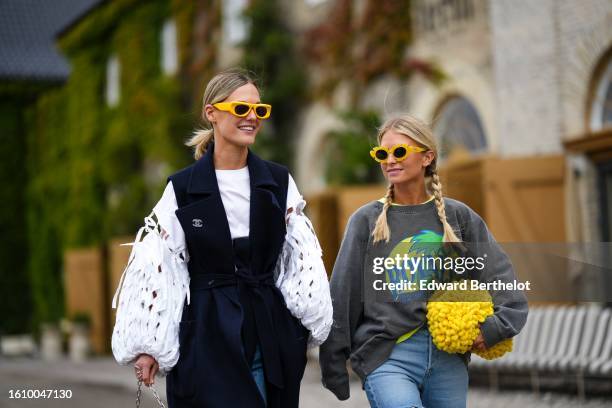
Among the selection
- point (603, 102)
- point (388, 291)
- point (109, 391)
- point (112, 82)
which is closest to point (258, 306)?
point (388, 291)

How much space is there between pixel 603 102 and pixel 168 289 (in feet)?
25.5

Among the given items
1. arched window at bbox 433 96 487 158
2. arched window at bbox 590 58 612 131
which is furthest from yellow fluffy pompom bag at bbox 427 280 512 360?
arched window at bbox 433 96 487 158

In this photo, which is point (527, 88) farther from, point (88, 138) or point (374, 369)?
point (88, 138)

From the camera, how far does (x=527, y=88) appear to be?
11078 millimetres

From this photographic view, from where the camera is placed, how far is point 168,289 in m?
3.67

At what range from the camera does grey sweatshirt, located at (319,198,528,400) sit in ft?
12.5

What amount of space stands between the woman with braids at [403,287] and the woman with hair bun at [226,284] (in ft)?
0.53

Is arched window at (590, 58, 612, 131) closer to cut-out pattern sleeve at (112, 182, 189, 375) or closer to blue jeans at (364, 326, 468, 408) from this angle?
blue jeans at (364, 326, 468, 408)

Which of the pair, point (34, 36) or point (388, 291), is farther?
point (34, 36)

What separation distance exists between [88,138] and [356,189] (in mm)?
11288

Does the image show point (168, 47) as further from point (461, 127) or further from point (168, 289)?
point (168, 289)

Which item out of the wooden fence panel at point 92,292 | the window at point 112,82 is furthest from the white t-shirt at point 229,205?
the window at point 112,82

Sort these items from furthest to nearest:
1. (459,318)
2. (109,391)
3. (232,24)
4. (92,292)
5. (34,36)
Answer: (34,36)
(92,292)
(232,24)
(109,391)
(459,318)

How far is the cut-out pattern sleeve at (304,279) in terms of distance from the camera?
3.74m
